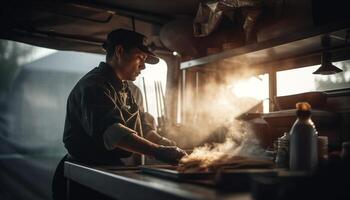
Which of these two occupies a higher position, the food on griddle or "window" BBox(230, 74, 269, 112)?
"window" BBox(230, 74, 269, 112)

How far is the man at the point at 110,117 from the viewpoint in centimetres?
220

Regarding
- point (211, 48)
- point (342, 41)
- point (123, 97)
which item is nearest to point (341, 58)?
point (342, 41)

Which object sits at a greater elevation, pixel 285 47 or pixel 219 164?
pixel 285 47

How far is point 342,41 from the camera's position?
253 centimetres

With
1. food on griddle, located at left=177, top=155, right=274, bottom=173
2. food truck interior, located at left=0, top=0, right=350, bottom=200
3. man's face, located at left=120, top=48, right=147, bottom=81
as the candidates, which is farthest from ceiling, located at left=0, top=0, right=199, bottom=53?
food on griddle, located at left=177, top=155, right=274, bottom=173

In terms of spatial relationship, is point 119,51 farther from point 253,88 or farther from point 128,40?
point 253,88

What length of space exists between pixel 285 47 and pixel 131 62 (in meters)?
1.22

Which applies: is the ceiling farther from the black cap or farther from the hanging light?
the hanging light

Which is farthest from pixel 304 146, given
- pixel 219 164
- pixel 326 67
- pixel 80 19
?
pixel 80 19

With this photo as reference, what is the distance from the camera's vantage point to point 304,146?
61.9 inches

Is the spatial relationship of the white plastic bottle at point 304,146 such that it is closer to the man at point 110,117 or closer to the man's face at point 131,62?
the man at point 110,117

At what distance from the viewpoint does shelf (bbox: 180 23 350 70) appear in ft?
7.35

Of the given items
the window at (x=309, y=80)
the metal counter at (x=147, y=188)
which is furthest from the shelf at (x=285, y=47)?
the metal counter at (x=147, y=188)

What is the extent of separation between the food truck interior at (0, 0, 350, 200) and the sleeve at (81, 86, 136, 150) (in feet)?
0.89
